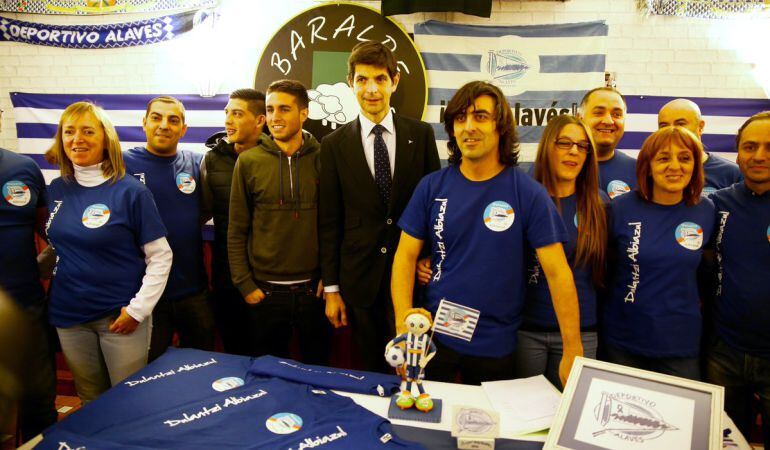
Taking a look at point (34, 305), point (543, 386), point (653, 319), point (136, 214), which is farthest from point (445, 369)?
point (34, 305)

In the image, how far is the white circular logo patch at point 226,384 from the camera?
1505 millimetres

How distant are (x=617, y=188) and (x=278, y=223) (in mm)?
1784

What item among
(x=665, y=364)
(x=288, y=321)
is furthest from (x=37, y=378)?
(x=665, y=364)

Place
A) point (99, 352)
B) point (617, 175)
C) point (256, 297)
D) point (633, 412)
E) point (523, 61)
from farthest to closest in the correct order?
point (523, 61), point (617, 175), point (256, 297), point (99, 352), point (633, 412)

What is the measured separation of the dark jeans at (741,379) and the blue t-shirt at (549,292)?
2.03 feet

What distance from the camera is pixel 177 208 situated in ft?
8.10

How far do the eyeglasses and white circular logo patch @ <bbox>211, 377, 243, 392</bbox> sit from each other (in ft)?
5.06

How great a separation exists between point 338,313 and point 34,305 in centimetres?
145

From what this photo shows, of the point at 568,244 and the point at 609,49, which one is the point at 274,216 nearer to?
the point at 568,244

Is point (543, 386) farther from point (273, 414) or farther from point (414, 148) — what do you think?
point (414, 148)

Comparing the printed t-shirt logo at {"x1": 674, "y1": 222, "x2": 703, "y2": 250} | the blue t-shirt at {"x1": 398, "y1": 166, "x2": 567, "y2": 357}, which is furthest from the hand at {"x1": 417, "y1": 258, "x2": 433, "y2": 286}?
the printed t-shirt logo at {"x1": 674, "y1": 222, "x2": 703, "y2": 250}

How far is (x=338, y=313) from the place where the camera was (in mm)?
2285

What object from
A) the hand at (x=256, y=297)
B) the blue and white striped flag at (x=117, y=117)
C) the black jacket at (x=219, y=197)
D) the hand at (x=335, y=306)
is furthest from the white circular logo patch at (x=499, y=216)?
the blue and white striped flag at (x=117, y=117)

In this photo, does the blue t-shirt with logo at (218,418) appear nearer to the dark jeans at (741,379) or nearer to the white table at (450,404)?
the white table at (450,404)
